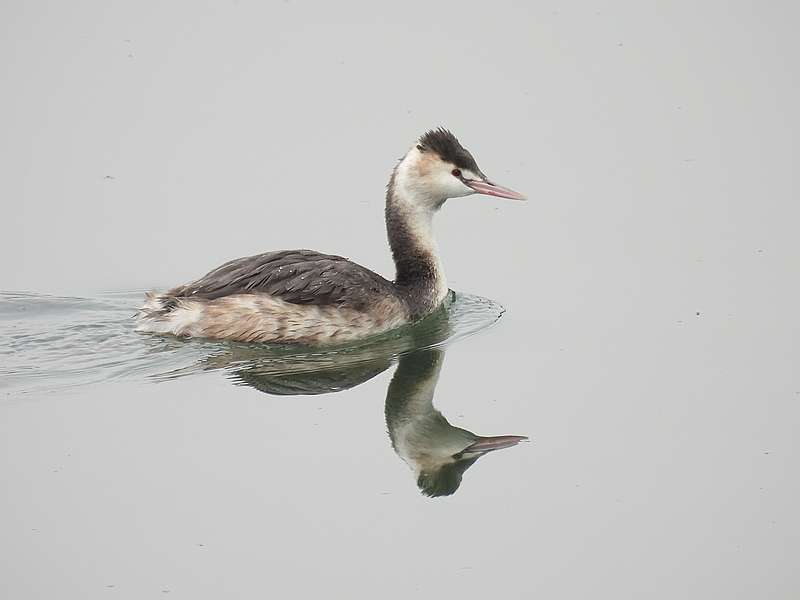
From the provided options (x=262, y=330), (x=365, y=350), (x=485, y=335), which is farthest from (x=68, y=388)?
(x=485, y=335)

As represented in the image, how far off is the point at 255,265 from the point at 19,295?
192 centimetres

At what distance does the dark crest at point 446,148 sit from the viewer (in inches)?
404

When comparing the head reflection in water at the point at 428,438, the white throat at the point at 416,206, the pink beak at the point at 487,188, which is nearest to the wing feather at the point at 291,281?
the head reflection in water at the point at 428,438

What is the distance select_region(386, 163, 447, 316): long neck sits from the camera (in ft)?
33.9

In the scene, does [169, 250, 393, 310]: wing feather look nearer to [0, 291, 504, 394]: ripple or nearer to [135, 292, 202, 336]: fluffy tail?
[135, 292, 202, 336]: fluffy tail

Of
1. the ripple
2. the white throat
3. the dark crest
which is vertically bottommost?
the ripple

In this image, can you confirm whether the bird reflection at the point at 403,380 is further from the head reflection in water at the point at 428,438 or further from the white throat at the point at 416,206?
the white throat at the point at 416,206

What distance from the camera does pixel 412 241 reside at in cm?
1040

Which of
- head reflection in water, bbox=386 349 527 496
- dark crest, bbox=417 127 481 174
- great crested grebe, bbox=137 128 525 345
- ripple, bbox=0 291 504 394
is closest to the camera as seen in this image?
head reflection in water, bbox=386 349 527 496

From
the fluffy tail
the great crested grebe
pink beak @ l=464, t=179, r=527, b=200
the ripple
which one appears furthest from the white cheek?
the fluffy tail

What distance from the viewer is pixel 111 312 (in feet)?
33.6

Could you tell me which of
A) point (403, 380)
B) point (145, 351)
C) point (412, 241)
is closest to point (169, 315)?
point (145, 351)

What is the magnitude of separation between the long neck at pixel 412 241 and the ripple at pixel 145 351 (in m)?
0.25

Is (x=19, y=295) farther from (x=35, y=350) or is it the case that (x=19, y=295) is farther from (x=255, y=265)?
(x=255, y=265)
